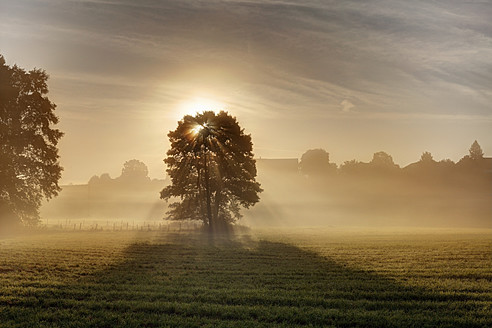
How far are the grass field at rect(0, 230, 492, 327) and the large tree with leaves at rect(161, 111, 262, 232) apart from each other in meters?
25.2

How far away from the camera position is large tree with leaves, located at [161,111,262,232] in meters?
51.6

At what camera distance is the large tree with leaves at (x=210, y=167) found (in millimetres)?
51625

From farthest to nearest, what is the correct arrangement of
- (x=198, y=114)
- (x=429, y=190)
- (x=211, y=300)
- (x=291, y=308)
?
(x=429, y=190) → (x=198, y=114) → (x=211, y=300) → (x=291, y=308)

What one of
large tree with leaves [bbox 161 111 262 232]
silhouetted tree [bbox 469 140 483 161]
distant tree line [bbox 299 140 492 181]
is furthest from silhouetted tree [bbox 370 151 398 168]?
large tree with leaves [bbox 161 111 262 232]

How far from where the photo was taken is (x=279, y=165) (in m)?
175

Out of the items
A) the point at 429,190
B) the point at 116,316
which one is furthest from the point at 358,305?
the point at 429,190

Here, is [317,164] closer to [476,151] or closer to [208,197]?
[476,151]

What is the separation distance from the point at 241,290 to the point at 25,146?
41.4 m

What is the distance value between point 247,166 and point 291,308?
40.8 m

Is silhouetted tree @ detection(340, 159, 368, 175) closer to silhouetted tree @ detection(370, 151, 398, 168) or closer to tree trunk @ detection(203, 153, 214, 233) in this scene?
silhouetted tree @ detection(370, 151, 398, 168)

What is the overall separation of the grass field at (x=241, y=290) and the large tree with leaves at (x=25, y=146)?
830 inches

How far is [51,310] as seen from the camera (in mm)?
13867

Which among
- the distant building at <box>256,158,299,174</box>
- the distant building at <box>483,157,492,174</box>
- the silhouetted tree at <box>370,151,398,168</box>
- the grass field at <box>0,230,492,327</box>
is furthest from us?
the distant building at <box>256,158,299,174</box>

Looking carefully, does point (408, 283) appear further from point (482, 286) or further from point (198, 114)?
point (198, 114)
